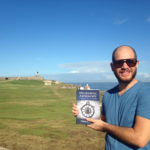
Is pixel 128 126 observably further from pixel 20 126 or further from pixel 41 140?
pixel 20 126

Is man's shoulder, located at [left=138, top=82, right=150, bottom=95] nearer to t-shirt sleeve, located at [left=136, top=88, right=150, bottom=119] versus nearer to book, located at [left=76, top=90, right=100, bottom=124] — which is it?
t-shirt sleeve, located at [left=136, top=88, right=150, bottom=119]

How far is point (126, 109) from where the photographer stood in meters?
2.42

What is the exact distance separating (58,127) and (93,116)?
7.72 m

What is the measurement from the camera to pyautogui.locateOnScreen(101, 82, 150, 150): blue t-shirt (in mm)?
2248

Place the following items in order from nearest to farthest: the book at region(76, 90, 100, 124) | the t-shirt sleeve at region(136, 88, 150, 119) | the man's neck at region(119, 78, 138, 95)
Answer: the t-shirt sleeve at region(136, 88, 150, 119)
the man's neck at region(119, 78, 138, 95)
the book at region(76, 90, 100, 124)

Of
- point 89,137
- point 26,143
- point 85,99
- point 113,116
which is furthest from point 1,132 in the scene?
point 113,116

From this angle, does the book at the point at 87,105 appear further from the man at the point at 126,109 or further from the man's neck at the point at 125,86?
the man's neck at the point at 125,86

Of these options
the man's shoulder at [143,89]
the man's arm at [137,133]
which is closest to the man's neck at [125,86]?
the man's shoulder at [143,89]

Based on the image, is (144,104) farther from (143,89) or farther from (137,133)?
(137,133)

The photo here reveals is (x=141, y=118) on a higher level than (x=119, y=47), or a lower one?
lower

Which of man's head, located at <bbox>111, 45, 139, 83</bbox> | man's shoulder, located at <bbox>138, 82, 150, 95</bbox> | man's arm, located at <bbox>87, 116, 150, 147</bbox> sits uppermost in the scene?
man's head, located at <bbox>111, 45, 139, 83</bbox>

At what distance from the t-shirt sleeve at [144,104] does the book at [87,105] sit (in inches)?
34.1

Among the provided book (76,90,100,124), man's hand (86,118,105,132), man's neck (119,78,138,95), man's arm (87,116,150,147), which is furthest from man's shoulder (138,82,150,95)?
book (76,90,100,124)

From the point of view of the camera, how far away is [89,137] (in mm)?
8477
